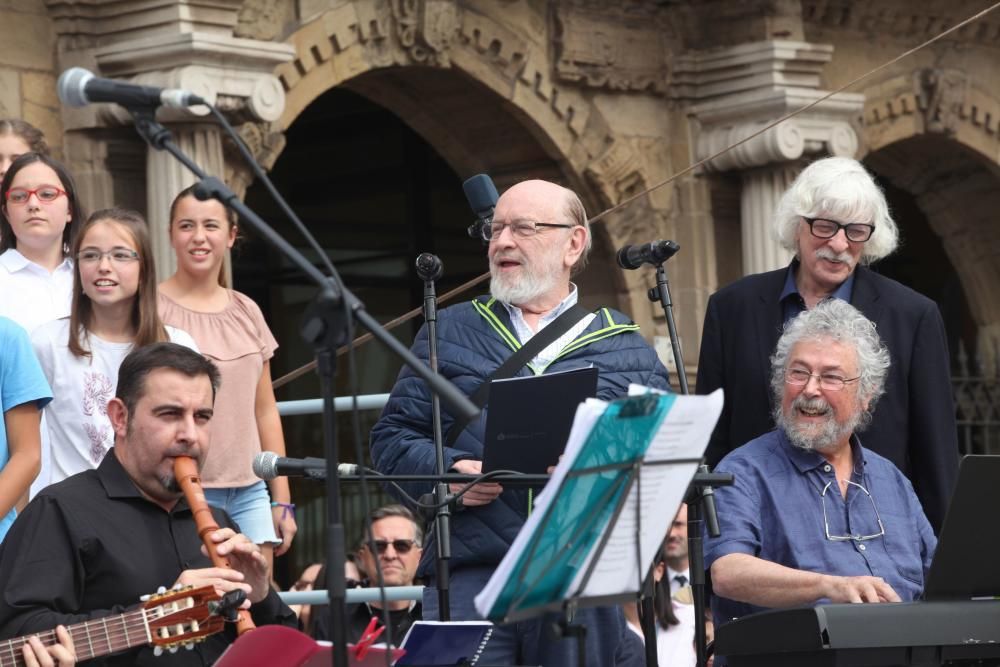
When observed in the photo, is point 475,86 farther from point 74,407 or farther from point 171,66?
point 74,407

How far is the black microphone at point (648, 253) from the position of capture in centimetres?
560

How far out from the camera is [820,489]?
219 inches

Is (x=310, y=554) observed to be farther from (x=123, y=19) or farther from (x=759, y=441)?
(x=759, y=441)

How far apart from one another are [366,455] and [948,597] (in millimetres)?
8876

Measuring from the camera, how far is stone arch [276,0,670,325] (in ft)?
35.4

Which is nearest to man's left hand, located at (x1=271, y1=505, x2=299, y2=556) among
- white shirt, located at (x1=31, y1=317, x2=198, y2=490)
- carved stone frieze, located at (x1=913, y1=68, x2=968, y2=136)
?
white shirt, located at (x1=31, y1=317, x2=198, y2=490)

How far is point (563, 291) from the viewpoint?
18.5ft

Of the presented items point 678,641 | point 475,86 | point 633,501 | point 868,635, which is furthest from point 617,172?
point 633,501

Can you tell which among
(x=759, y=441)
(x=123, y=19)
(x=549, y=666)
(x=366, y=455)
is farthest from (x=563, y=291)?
(x=366, y=455)

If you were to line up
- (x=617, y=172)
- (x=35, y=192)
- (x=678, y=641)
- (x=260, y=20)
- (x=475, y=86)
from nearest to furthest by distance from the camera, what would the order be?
(x=35, y=192)
(x=678, y=641)
(x=260, y=20)
(x=475, y=86)
(x=617, y=172)

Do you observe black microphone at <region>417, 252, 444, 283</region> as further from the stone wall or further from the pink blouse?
the stone wall

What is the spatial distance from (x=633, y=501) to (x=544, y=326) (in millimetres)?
1532

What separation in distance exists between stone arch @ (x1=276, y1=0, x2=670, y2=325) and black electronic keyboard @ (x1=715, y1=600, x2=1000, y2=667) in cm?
619

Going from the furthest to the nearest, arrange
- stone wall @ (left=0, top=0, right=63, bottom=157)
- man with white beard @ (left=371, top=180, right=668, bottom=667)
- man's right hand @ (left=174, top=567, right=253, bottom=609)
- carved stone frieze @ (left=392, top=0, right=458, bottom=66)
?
1. carved stone frieze @ (left=392, top=0, right=458, bottom=66)
2. stone wall @ (left=0, top=0, right=63, bottom=157)
3. man with white beard @ (left=371, top=180, right=668, bottom=667)
4. man's right hand @ (left=174, top=567, right=253, bottom=609)
